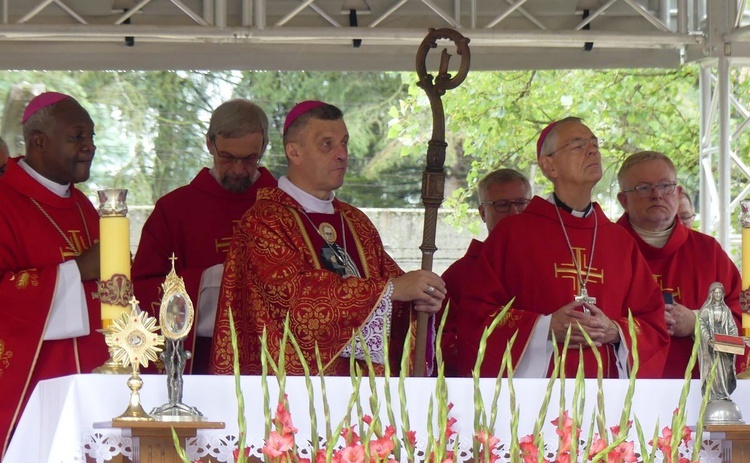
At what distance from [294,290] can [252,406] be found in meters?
1.01

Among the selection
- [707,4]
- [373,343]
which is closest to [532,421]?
[373,343]

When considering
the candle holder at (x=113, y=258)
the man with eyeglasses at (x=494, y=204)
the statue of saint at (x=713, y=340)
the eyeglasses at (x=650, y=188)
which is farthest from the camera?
the man with eyeglasses at (x=494, y=204)

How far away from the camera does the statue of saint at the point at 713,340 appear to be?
3539 millimetres

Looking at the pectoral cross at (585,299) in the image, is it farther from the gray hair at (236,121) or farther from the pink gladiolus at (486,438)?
the pink gladiolus at (486,438)

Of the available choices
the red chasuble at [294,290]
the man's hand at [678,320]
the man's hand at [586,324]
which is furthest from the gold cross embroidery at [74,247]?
the man's hand at [678,320]

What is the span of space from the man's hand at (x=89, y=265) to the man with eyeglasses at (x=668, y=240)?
2.68m

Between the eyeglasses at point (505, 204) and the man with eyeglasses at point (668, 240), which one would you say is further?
the eyeglasses at point (505, 204)

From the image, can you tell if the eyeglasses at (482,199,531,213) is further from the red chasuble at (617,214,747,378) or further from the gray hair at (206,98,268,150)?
the gray hair at (206,98,268,150)

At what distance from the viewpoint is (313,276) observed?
4.54 metres

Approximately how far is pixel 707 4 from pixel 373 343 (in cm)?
392

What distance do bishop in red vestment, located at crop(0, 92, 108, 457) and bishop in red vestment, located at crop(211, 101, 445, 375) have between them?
55cm

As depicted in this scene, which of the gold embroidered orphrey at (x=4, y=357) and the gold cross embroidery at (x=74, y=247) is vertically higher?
the gold cross embroidery at (x=74, y=247)

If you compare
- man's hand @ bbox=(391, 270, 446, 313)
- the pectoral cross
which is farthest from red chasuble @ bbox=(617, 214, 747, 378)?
man's hand @ bbox=(391, 270, 446, 313)

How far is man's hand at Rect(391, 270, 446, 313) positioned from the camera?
14.4 feet
